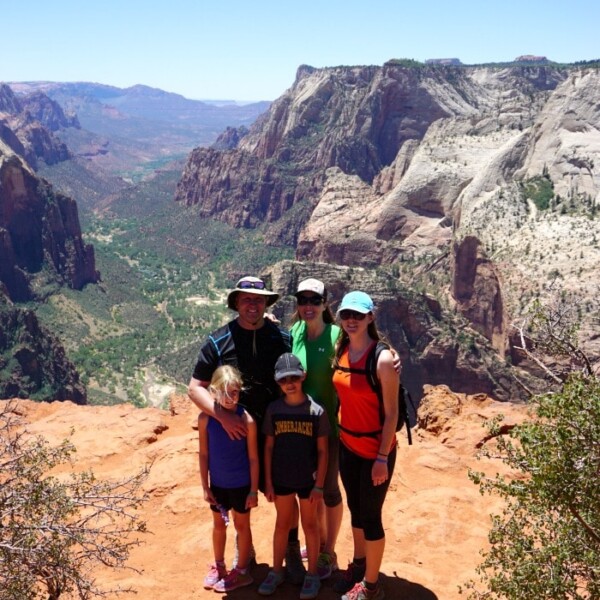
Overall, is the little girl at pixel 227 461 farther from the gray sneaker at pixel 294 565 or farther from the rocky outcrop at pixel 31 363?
the rocky outcrop at pixel 31 363

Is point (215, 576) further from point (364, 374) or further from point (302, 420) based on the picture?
point (364, 374)

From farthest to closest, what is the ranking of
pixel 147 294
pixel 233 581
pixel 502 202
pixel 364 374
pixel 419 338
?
pixel 147 294 → pixel 502 202 → pixel 419 338 → pixel 233 581 → pixel 364 374

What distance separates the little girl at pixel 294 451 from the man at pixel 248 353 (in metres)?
0.23

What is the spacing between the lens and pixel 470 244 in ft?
159

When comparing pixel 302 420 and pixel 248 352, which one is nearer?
pixel 302 420

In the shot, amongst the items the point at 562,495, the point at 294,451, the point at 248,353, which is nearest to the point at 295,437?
the point at 294,451

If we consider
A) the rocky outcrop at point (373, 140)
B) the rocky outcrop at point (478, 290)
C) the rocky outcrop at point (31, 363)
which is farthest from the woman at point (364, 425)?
the rocky outcrop at point (373, 140)

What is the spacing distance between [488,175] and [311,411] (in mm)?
60259

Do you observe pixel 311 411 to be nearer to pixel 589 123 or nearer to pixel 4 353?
pixel 4 353

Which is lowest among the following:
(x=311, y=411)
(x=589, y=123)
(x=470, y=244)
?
(x=470, y=244)

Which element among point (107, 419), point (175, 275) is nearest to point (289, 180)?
point (175, 275)

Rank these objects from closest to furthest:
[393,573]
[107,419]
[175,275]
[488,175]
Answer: [393,573] < [107,419] < [488,175] < [175,275]

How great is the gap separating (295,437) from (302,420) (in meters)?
0.21

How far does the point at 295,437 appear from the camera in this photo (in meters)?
6.23
